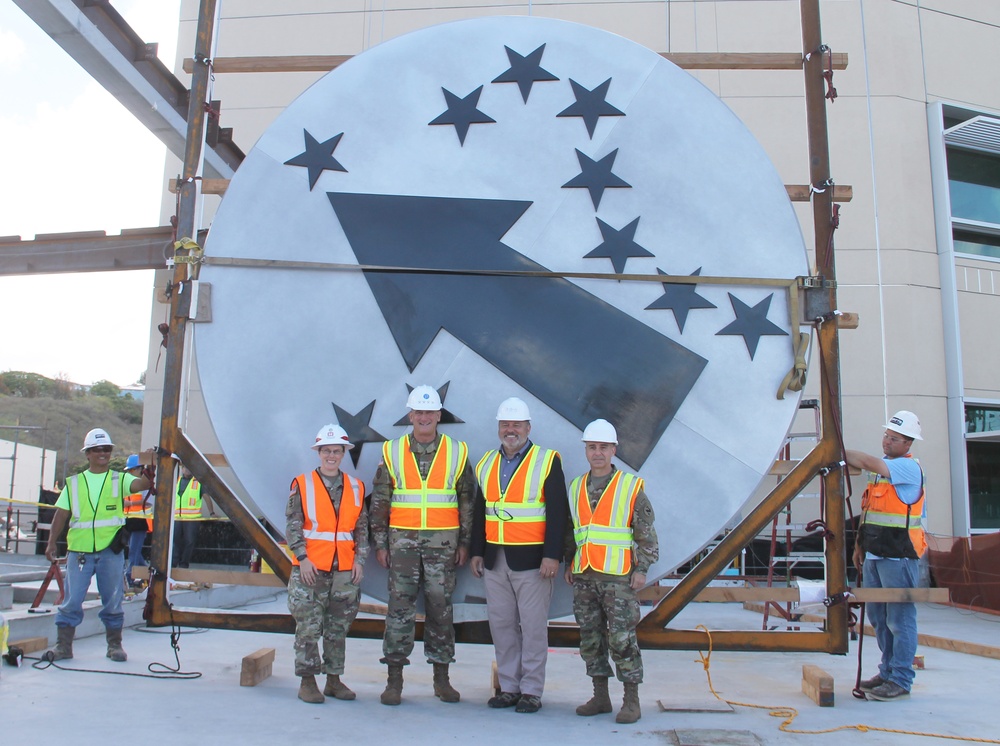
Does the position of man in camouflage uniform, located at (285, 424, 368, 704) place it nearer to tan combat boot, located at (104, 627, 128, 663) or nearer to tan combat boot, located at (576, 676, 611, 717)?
tan combat boot, located at (576, 676, 611, 717)

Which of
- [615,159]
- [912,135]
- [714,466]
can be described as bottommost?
[714,466]

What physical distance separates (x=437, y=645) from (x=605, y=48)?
336 cm

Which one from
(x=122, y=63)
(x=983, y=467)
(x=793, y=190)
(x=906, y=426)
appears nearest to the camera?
(x=793, y=190)

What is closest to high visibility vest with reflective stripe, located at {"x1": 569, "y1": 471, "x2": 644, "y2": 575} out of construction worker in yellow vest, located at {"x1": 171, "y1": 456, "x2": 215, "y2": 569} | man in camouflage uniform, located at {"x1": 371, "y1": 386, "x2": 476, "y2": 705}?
man in camouflage uniform, located at {"x1": 371, "y1": 386, "x2": 476, "y2": 705}

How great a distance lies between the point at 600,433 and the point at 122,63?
640 cm

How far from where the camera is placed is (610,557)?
405cm

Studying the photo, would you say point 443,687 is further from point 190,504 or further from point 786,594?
point 190,504

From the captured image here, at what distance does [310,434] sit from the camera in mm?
4375

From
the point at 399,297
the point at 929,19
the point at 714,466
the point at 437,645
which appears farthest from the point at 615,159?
the point at 929,19

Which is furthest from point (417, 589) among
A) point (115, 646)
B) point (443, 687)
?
point (115, 646)

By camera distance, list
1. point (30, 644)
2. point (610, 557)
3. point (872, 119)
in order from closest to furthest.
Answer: point (610, 557) < point (30, 644) < point (872, 119)

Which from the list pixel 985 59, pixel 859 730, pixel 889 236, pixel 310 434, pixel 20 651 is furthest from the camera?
pixel 985 59

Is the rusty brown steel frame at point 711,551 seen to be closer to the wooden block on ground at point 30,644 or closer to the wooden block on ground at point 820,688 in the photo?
the wooden block on ground at point 820,688

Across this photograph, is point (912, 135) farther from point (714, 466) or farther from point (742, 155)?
point (714, 466)
